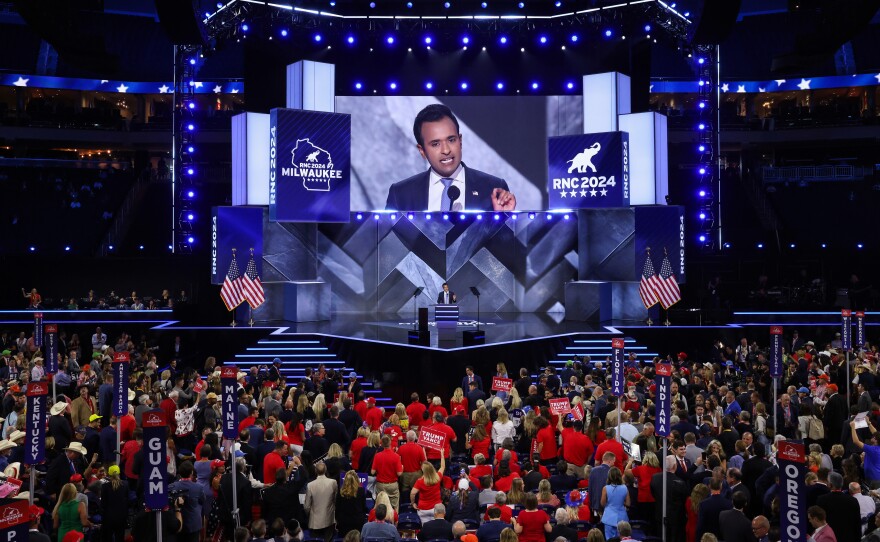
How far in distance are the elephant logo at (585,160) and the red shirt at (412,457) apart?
1730 cm

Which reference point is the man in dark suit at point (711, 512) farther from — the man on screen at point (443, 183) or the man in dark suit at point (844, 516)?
the man on screen at point (443, 183)

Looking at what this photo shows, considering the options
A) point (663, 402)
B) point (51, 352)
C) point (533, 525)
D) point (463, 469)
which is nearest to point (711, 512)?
point (663, 402)

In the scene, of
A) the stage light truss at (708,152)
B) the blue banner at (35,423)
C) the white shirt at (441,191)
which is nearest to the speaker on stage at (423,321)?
the white shirt at (441,191)

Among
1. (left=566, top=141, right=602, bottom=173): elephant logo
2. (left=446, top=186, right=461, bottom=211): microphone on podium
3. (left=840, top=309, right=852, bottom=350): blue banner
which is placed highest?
(left=566, top=141, right=602, bottom=173): elephant logo

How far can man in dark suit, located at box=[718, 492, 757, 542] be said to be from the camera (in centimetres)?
933

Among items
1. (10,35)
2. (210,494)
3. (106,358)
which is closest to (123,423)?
(210,494)

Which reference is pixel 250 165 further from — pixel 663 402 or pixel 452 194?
pixel 663 402

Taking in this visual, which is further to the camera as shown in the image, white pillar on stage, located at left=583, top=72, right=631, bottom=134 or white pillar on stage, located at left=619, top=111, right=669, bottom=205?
white pillar on stage, located at left=583, top=72, right=631, bottom=134

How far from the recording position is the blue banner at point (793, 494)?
7.95 meters

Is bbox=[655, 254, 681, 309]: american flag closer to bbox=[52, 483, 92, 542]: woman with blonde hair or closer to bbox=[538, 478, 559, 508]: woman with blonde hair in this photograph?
bbox=[538, 478, 559, 508]: woman with blonde hair

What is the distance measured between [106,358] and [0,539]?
1325 cm

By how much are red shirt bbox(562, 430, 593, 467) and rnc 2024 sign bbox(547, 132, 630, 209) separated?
1567 centimetres

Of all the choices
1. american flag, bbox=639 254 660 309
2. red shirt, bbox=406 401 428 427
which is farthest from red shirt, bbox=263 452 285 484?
american flag, bbox=639 254 660 309

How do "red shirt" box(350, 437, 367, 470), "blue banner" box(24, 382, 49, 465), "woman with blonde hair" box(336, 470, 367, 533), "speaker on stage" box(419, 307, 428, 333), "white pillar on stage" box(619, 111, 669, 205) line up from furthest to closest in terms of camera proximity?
"white pillar on stage" box(619, 111, 669, 205), "speaker on stage" box(419, 307, 428, 333), "red shirt" box(350, 437, 367, 470), "woman with blonde hair" box(336, 470, 367, 533), "blue banner" box(24, 382, 49, 465)
